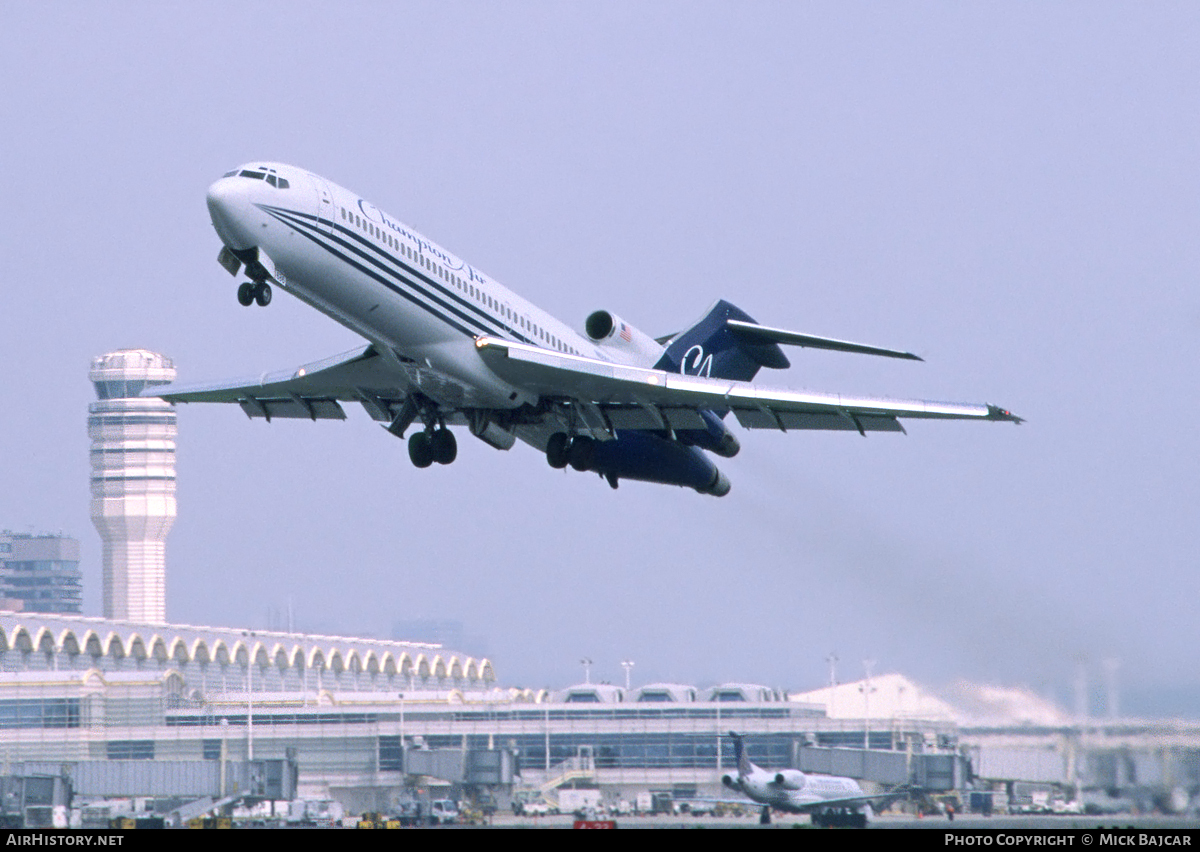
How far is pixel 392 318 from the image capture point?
33.8 metres

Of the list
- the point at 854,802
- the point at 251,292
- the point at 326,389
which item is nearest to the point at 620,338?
→ the point at 326,389

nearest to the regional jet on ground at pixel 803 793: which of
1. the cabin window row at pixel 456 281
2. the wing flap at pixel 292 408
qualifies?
the cabin window row at pixel 456 281

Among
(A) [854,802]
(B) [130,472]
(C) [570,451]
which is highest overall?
(B) [130,472]

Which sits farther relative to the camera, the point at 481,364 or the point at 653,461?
the point at 653,461

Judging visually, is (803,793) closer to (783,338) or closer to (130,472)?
(783,338)

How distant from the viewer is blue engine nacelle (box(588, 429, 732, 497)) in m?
39.5

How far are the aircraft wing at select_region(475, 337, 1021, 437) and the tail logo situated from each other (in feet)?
10.0

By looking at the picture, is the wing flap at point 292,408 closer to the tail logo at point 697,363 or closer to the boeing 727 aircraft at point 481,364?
the boeing 727 aircraft at point 481,364

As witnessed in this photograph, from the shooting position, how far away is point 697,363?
136 feet

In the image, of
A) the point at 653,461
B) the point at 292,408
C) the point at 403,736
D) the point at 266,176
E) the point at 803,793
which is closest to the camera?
the point at 266,176

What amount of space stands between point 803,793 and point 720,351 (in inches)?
465

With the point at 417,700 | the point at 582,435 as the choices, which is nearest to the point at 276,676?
the point at 417,700

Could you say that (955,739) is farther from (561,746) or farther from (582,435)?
(561,746)

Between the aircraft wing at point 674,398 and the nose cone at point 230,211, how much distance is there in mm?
5748
